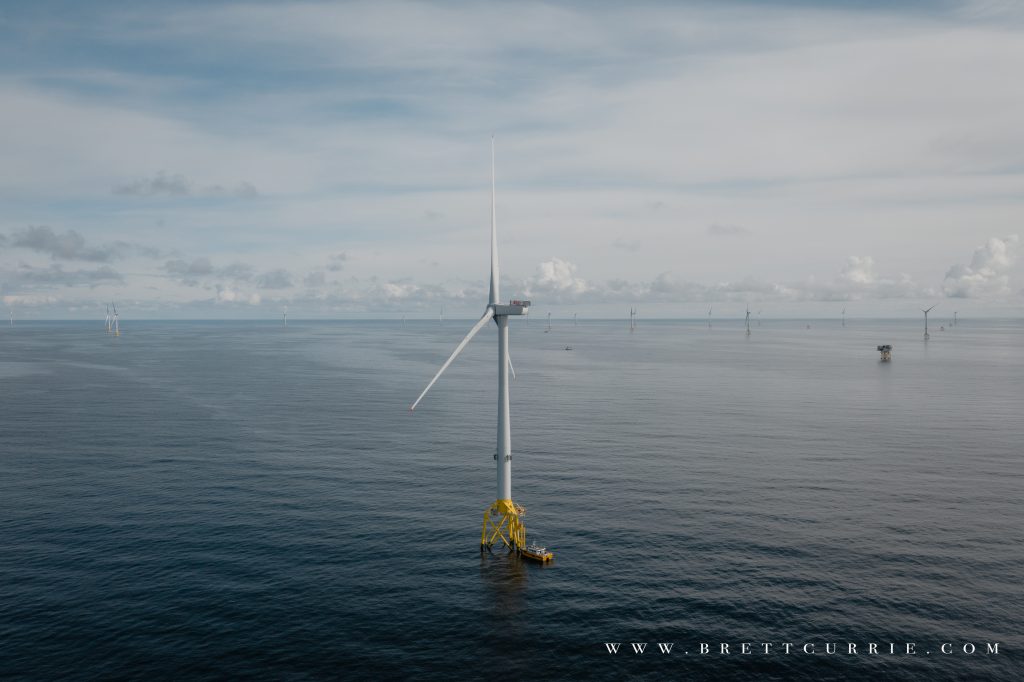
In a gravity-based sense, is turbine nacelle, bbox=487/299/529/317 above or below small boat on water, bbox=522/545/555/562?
above

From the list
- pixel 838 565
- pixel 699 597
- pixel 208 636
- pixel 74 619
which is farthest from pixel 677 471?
pixel 74 619

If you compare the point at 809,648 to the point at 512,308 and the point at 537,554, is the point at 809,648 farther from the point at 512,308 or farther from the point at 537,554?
the point at 512,308

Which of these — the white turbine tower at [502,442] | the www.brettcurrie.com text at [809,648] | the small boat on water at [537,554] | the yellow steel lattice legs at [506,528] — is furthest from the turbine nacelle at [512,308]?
the www.brettcurrie.com text at [809,648]

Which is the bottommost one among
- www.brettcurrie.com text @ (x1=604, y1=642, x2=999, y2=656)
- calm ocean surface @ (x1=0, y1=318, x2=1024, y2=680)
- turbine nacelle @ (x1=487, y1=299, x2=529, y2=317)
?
www.brettcurrie.com text @ (x1=604, y1=642, x2=999, y2=656)

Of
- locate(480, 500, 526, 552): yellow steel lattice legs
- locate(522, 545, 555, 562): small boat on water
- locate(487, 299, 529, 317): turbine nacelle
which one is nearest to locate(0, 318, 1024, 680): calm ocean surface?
locate(522, 545, 555, 562): small boat on water

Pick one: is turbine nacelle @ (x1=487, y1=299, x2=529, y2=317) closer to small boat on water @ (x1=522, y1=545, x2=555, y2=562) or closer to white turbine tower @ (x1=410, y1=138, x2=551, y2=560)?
white turbine tower @ (x1=410, y1=138, x2=551, y2=560)

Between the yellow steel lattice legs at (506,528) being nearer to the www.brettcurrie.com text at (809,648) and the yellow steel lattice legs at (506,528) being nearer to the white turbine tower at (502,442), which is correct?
the white turbine tower at (502,442)

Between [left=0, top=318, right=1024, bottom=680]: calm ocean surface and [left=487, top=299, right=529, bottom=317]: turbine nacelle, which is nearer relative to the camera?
[left=0, top=318, right=1024, bottom=680]: calm ocean surface
